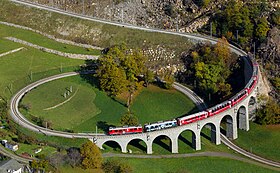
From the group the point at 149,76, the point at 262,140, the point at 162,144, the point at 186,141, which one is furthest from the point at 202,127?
the point at 149,76

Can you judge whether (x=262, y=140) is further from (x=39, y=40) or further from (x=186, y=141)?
(x=39, y=40)

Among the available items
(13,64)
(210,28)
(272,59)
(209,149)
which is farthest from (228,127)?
(13,64)

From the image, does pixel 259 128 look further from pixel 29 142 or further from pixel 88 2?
pixel 88 2

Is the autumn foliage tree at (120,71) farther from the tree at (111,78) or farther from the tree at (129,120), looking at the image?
the tree at (129,120)

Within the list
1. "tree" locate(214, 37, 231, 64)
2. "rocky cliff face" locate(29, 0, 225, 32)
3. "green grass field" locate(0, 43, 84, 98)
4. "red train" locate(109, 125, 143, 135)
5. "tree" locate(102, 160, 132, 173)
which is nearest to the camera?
"tree" locate(102, 160, 132, 173)

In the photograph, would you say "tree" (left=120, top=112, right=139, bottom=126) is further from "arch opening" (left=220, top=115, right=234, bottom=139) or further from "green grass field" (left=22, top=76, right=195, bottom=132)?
"arch opening" (left=220, top=115, right=234, bottom=139)

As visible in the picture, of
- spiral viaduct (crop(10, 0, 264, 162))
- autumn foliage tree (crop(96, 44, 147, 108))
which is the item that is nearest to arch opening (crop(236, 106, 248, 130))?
spiral viaduct (crop(10, 0, 264, 162))
